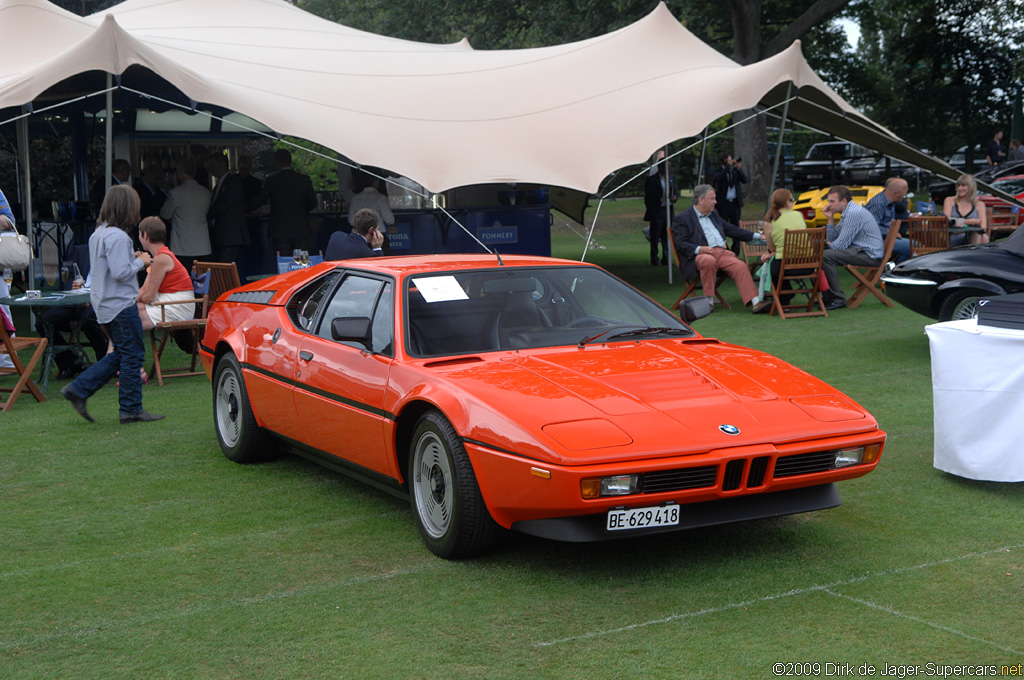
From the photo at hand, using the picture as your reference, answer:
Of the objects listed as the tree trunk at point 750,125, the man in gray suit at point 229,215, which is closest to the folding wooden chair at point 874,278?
the man in gray suit at point 229,215

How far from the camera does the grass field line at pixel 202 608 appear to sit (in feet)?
14.1

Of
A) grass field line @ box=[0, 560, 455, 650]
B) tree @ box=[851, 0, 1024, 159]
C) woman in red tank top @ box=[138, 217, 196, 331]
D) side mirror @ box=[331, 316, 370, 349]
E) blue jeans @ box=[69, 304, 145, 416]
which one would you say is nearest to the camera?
grass field line @ box=[0, 560, 455, 650]

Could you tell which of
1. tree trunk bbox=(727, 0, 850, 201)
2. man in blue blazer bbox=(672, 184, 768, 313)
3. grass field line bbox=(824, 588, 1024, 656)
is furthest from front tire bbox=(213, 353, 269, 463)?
tree trunk bbox=(727, 0, 850, 201)

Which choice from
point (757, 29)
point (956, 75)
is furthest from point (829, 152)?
point (757, 29)

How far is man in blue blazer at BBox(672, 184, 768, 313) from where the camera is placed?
14367mm

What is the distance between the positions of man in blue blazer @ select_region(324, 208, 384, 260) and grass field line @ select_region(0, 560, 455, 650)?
5465mm

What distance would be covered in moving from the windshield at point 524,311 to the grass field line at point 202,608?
3.74ft

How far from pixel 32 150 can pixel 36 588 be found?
24942mm

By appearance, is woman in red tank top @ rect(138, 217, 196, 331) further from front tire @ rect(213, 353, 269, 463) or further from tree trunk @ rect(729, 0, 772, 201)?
tree trunk @ rect(729, 0, 772, 201)

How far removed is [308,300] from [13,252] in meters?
4.56

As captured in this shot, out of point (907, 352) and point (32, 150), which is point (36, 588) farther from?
point (32, 150)

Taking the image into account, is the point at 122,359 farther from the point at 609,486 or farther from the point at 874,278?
the point at 874,278

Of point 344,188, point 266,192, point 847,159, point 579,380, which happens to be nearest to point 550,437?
point 579,380

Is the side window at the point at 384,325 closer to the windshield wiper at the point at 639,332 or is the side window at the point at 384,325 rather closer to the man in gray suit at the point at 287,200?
the windshield wiper at the point at 639,332
